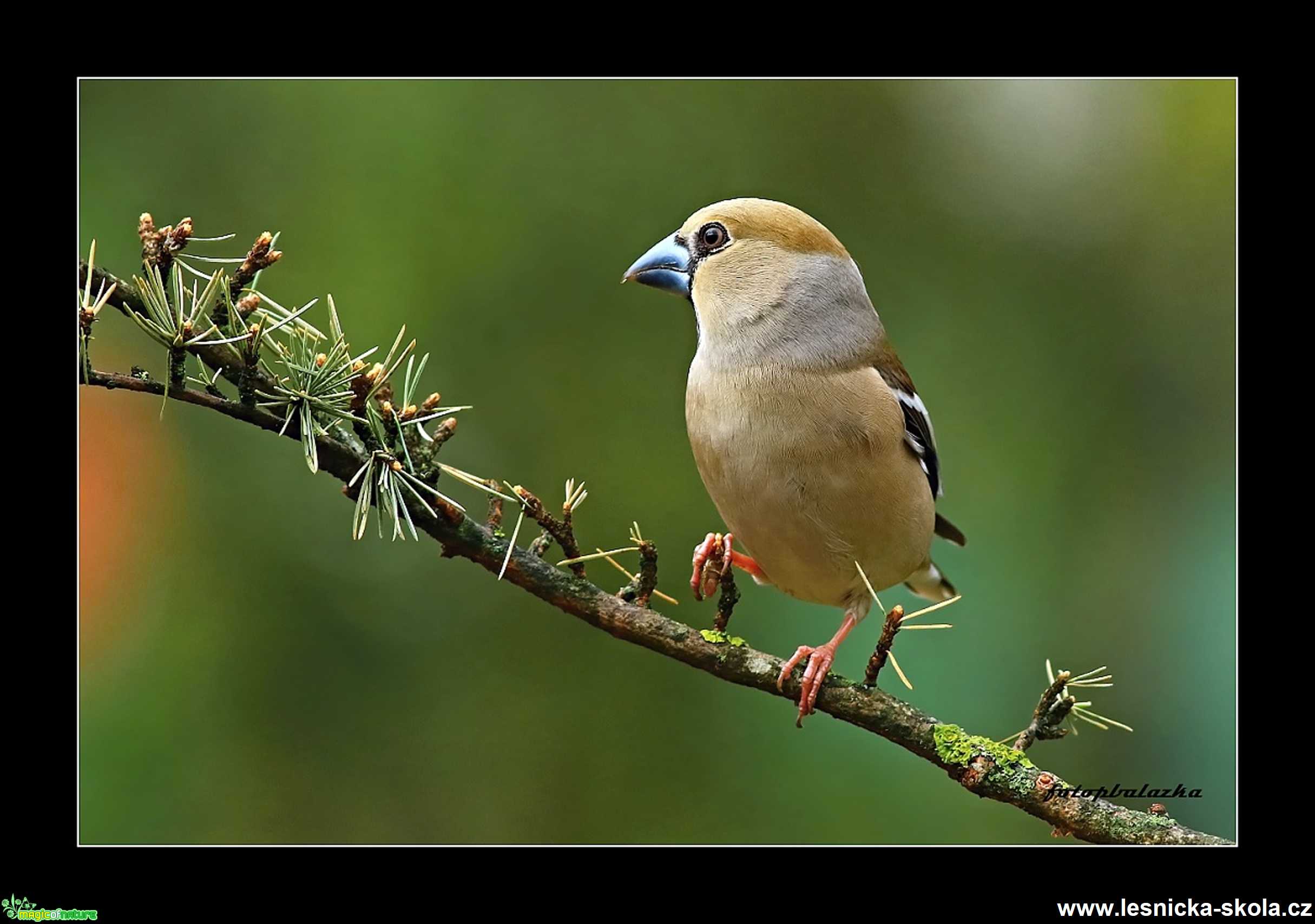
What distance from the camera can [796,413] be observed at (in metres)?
3.30

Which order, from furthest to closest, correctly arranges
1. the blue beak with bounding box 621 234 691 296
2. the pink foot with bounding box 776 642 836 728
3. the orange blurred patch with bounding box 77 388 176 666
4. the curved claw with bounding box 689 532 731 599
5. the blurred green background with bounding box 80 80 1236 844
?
the blurred green background with bounding box 80 80 1236 844 → the orange blurred patch with bounding box 77 388 176 666 → the blue beak with bounding box 621 234 691 296 → the curved claw with bounding box 689 532 731 599 → the pink foot with bounding box 776 642 836 728

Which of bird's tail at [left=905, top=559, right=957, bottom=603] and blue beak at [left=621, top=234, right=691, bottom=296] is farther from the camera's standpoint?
bird's tail at [left=905, top=559, right=957, bottom=603]

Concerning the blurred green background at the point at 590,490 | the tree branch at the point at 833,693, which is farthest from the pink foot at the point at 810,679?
the blurred green background at the point at 590,490

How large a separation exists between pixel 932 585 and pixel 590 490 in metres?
1.41

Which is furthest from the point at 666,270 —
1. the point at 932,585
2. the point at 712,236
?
the point at 932,585

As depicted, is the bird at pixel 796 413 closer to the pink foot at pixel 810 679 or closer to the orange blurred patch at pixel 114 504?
the pink foot at pixel 810 679

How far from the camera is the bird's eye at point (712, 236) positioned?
3594 millimetres

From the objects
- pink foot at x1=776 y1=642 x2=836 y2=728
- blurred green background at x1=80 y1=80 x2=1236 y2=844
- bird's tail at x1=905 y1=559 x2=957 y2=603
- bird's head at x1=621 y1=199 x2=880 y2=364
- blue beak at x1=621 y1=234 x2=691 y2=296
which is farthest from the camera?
bird's tail at x1=905 y1=559 x2=957 y2=603

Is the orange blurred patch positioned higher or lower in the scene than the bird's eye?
lower

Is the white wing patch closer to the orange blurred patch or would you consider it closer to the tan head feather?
the tan head feather

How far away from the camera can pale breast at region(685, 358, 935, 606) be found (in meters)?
3.23

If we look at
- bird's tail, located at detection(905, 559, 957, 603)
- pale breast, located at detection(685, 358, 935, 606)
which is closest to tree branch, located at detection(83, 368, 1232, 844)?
pale breast, located at detection(685, 358, 935, 606)

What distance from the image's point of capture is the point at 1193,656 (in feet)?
14.9
